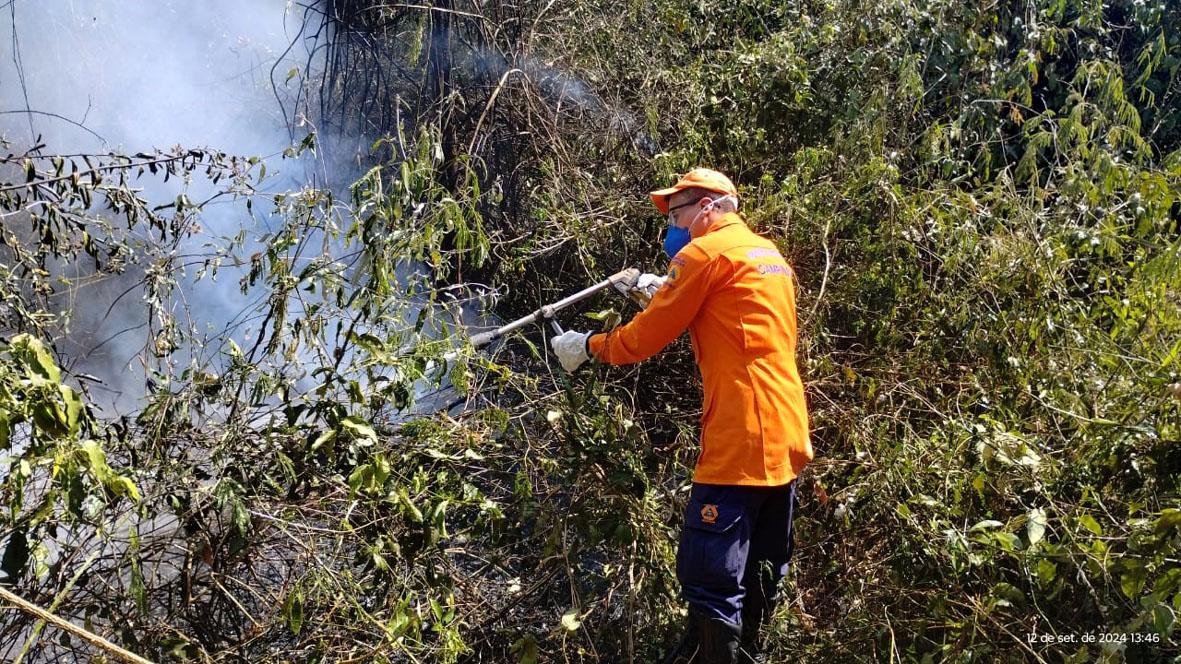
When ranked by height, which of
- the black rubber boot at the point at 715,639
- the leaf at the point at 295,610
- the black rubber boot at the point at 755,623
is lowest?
the black rubber boot at the point at 755,623

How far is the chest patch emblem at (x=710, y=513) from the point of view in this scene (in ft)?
9.51

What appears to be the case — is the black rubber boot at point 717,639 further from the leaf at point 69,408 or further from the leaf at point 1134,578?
the leaf at point 69,408

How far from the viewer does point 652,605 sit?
10.5ft

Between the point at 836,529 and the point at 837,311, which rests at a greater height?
the point at 837,311

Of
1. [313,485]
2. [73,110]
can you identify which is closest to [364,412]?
[313,485]

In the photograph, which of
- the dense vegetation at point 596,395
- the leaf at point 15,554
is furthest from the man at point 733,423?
the leaf at point 15,554

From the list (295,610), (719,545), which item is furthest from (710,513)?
(295,610)

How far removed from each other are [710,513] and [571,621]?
0.59 meters

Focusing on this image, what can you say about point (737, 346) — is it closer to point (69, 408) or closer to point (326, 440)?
point (326, 440)

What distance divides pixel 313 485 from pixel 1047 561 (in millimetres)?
2295

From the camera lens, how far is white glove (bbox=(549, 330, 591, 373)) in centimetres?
329

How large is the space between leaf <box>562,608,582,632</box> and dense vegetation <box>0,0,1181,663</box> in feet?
0.04

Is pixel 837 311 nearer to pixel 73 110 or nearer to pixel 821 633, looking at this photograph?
pixel 821 633

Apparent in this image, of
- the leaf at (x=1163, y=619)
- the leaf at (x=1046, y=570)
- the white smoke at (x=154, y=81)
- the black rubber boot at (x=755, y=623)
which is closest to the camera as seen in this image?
the leaf at (x=1163, y=619)
